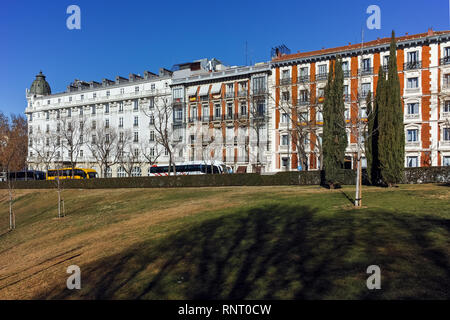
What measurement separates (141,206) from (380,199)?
57.9 feet

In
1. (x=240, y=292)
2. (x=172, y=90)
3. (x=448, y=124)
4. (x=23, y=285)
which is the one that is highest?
(x=172, y=90)

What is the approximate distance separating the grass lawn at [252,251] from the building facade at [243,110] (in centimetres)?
1956

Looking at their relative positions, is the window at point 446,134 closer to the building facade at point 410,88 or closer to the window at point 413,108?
the building facade at point 410,88

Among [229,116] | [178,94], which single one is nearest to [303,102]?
[229,116]

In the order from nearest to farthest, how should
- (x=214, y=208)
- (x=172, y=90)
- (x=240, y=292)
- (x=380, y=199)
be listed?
(x=240, y=292), (x=380, y=199), (x=214, y=208), (x=172, y=90)

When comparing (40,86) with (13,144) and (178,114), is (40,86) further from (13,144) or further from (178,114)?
(178,114)

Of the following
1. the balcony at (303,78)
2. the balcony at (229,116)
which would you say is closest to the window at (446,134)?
the balcony at (303,78)

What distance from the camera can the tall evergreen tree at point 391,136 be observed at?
90.8 ft

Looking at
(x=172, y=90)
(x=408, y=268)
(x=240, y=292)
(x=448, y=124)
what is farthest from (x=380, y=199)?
(x=172, y=90)

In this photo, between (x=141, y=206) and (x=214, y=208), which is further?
(x=141, y=206)

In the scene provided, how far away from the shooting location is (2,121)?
292ft

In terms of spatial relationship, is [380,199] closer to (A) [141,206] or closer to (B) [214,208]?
(B) [214,208]
